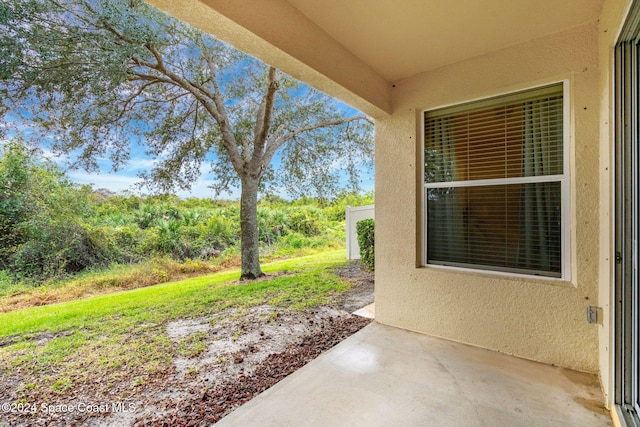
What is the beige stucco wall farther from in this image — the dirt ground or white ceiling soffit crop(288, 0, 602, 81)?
the dirt ground

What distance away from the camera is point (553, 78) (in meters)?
2.02

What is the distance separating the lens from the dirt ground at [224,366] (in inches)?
61.9

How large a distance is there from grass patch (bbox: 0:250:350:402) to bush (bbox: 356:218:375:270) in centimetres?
110

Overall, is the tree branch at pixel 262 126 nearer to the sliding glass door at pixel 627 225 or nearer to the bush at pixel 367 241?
the bush at pixel 367 241

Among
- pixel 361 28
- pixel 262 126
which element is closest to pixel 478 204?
pixel 361 28

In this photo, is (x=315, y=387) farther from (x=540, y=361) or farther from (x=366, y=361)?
(x=540, y=361)

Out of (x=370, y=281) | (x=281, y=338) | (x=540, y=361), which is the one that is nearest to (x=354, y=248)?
(x=370, y=281)

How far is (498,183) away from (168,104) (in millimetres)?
5218

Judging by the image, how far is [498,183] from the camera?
229 cm

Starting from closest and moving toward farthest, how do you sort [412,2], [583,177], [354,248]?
[412,2] < [583,177] < [354,248]

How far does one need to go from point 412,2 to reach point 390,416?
259cm

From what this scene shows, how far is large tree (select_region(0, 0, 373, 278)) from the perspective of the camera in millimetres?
2760

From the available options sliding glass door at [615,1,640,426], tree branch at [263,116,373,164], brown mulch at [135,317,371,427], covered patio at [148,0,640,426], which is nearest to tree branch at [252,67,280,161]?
tree branch at [263,116,373,164]

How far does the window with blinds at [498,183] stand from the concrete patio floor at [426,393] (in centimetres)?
81
